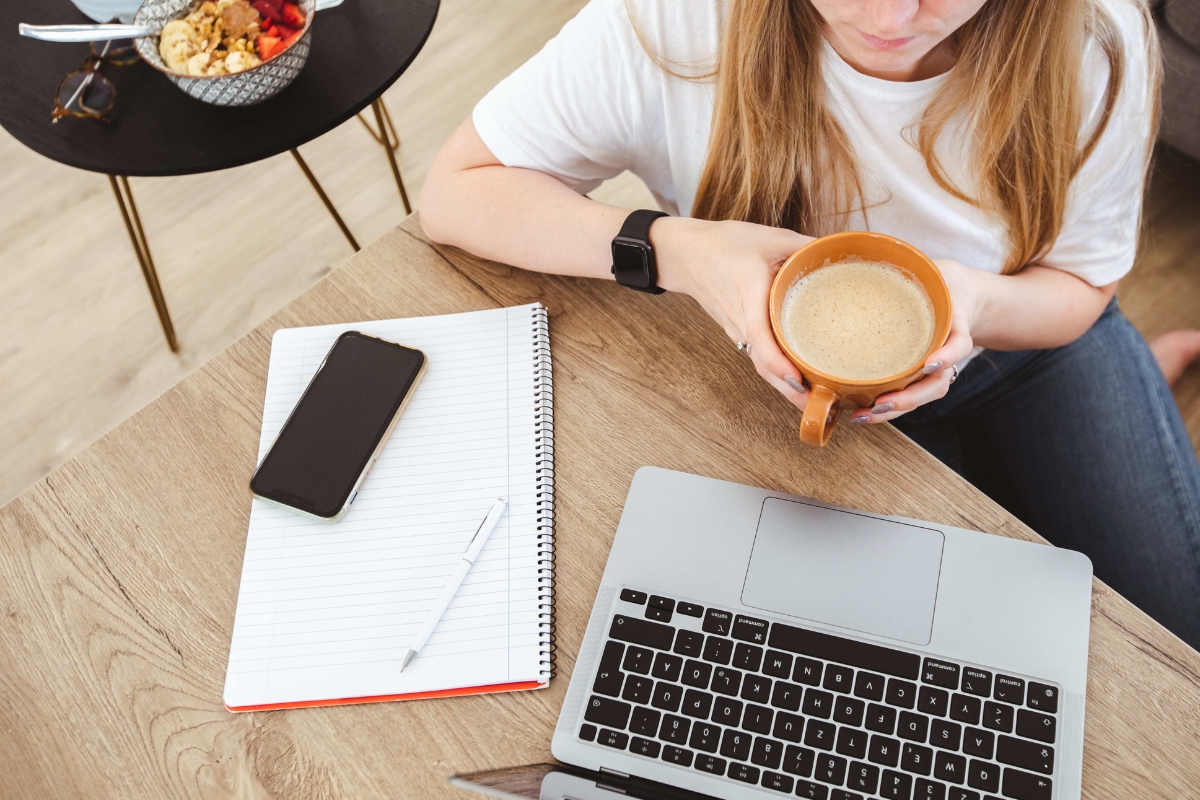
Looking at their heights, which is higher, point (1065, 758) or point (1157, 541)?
point (1065, 758)

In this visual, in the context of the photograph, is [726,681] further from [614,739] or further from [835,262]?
[835,262]

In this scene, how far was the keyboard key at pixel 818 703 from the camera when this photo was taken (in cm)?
63

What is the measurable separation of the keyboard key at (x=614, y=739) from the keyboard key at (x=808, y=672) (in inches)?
5.5

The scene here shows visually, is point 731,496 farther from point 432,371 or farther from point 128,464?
point 128,464

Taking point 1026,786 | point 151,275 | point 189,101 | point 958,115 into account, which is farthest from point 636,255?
point 151,275

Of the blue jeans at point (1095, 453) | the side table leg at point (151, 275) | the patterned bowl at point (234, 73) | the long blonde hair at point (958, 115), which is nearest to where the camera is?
the long blonde hair at point (958, 115)

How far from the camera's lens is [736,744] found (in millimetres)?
624

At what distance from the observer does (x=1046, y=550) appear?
672 mm

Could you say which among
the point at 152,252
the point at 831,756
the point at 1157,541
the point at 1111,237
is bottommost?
the point at 152,252

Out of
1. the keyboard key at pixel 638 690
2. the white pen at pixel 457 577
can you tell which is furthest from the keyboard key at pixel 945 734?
the white pen at pixel 457 577

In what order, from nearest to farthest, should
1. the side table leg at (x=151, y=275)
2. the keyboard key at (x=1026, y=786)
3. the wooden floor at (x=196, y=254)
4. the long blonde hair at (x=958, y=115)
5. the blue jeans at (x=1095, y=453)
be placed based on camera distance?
the keyboard key at (x=1026, y=786) → the long blonde hair at (x=958, y=115) → the blue jeans at (x=1095, y=453) → the side table leg at (x=151, y=275) → the wooden floor at (x=196, y=254)

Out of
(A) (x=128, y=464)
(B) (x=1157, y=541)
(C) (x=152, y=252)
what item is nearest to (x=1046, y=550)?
(B) (x=1157, y=541)

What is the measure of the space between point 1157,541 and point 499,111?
86 cm

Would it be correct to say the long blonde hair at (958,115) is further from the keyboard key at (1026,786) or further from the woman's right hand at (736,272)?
the keyboard key at (1026,786)
